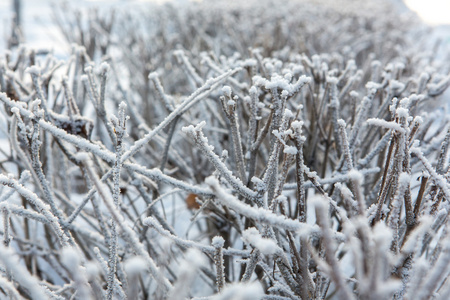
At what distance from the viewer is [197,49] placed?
11.8 ft

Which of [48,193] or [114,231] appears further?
[48,193]

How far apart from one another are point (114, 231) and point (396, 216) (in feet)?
2.01

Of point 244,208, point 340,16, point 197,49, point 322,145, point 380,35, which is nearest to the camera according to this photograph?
point 244,208

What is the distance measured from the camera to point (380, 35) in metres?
4.31

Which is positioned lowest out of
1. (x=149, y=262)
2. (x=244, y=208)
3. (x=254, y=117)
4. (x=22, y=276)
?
(x=22, y=276)

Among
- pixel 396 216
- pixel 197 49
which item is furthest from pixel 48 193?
pixel 197 49

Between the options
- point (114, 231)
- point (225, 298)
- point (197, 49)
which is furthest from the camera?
point (197, 49)

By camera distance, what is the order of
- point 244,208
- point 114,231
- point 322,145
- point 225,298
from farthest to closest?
1. point 322,145
2. point 114,231
3. point 244,208
4. point 225,298

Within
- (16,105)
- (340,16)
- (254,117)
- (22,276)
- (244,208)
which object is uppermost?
(340,16)

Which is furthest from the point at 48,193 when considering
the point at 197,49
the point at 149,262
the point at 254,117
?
the point at 197,49

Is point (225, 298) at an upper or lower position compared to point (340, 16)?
lower

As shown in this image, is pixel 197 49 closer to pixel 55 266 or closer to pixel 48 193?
pixel 55 266

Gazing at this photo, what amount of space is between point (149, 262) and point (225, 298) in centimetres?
25

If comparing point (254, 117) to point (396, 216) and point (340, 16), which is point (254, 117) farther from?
point (340, 16)
